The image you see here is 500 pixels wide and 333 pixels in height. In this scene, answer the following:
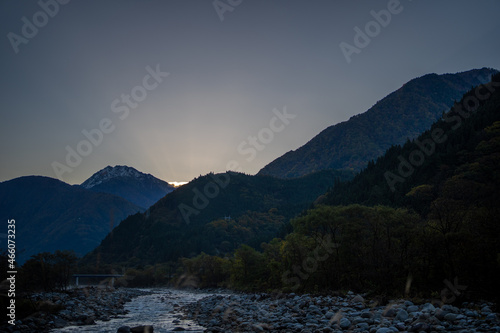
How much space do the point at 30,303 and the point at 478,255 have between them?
1162 inches

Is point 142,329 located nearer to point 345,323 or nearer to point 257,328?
point 257,328

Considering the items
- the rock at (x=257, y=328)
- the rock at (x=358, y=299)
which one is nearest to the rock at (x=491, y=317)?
the rock at (x=358, y=299)

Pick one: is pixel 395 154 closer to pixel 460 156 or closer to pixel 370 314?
pixel 460 156

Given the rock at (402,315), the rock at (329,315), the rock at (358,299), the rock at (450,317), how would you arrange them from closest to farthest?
1. the rock at (450,317)
2. the rock at (402,315)
3. the rock at (329,315)
4. the rock at (358,299)

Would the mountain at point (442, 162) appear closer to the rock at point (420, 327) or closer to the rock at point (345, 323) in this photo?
the rock at point (345, 323)

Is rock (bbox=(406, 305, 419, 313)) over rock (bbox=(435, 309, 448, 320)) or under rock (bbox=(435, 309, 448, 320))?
under

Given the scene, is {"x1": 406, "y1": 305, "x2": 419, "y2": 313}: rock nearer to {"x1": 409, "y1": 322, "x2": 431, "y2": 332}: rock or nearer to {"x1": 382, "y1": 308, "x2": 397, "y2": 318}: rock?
{"x1": 382, "y1": 308, "x2": 397, "y2": 318}: rock

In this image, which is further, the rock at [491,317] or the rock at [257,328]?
the rock at [257,328]

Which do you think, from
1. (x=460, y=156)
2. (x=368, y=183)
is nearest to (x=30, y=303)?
(x=460, y=156)

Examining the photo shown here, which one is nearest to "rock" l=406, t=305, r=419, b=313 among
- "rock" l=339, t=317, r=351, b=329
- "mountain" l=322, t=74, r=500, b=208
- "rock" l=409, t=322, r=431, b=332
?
"rock" l=339, t=317, r=351, b=329

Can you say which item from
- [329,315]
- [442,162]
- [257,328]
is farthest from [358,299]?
[442,162]

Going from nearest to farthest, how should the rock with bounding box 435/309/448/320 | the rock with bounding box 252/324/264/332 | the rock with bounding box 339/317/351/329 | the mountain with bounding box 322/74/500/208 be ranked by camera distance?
the rock with bounding box 435/309/448/320 → the rock with bounding box 339/317/351/329 → the rock with bounding box 252/324/264/332 → the mountain with bounding box 322/74/500/208

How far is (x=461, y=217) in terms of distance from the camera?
21.6 meters

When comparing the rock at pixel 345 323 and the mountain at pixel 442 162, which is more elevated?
the mountain at pixel 442 162
